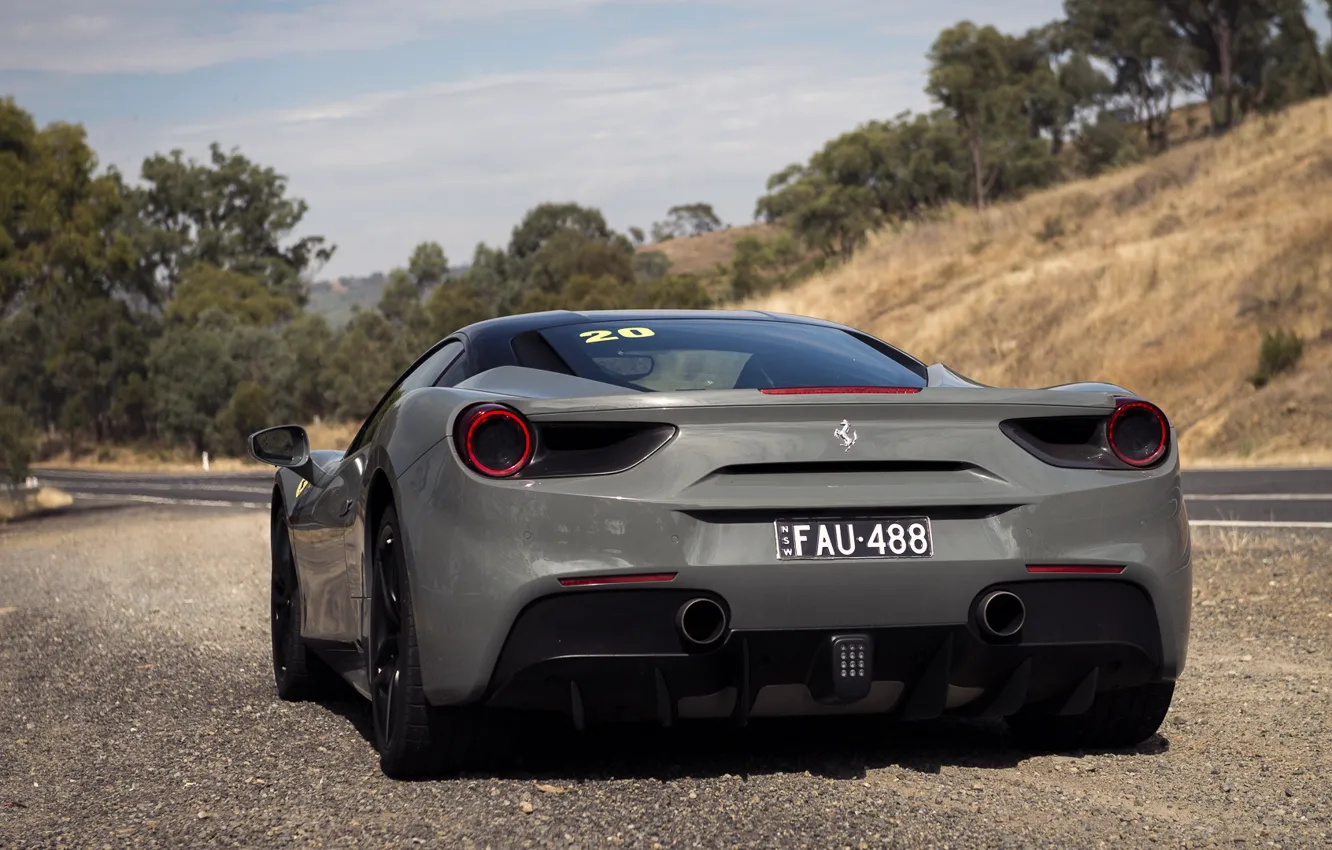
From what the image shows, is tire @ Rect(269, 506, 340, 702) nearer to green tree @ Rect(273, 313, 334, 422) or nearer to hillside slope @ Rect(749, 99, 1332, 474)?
hillside slope @ Rect(749, 99, 1332, 474)

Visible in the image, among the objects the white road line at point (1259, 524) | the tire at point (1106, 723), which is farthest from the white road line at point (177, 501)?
the tire at point (1106, 723)

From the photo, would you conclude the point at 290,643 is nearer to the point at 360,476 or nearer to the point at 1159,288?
the point at 360,476

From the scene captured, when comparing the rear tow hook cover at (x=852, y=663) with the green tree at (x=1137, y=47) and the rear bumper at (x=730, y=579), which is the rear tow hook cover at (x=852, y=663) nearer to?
the rear bumper at (x=730, y=579)

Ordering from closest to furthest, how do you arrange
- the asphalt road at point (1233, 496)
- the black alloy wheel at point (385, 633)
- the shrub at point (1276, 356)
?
1. the black alloy wheel at point (385, 633)
2. the asphalt road at point (1233, 496)
3. the shrub at point (1276, 356)

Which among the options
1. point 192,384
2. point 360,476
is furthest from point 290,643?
point 192,384

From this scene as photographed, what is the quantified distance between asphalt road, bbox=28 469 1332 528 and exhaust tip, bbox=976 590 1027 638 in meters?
9.75

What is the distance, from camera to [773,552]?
4105 mm

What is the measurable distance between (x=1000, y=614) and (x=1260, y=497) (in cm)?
1346

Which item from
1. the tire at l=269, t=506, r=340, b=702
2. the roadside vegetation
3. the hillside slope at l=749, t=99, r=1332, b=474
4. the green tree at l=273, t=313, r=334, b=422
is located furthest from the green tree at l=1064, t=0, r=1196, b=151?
the tire at l=269, t=506, r=340, b=702

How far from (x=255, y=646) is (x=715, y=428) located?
4661mm

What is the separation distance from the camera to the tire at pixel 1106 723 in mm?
4828

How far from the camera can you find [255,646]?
8.18m

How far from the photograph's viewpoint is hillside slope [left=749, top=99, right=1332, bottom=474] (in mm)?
30453

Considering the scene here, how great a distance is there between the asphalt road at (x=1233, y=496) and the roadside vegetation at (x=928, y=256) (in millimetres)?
3907
